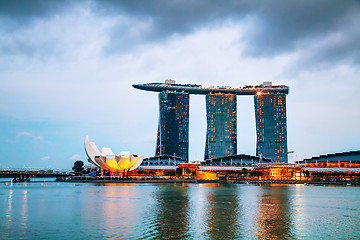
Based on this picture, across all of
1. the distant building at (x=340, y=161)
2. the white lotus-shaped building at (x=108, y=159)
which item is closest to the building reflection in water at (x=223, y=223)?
the white lotus-shaped building at (x=108, y=159)

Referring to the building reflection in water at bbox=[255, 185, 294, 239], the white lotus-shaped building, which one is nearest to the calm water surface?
the building reflection in water at bbox=[255, 185, 294, 239]

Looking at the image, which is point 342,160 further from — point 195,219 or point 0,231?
point 0,231

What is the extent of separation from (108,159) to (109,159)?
37 cm

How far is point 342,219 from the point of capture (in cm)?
3825

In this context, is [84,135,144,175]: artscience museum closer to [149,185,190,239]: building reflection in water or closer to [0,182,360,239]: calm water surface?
[0,182,360,239]: calm water surface

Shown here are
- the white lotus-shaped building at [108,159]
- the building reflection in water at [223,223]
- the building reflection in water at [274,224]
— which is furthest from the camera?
the white lotus-shaped building at [108,159]

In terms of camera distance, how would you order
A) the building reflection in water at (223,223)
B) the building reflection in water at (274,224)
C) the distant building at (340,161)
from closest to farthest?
the building reflection in water at (223,223), the building reflection in water at (274,224), the distant building at (340,161)

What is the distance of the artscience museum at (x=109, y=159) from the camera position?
133500 millimetres

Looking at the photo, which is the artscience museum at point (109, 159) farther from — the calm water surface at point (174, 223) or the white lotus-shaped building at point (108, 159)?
the calm water surface at point (174, 223)

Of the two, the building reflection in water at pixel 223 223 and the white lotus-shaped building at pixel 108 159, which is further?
the white lotus-shaped building at pixel 108 159

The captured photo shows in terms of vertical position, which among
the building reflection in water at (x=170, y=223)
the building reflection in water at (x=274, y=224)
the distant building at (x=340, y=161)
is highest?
the distant building at (x=340, y=161)

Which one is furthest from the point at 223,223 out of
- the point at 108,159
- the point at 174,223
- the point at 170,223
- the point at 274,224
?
the point at 108,159

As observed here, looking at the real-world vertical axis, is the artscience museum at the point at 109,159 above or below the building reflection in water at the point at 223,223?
above

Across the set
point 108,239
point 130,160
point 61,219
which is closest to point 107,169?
point 130,160
